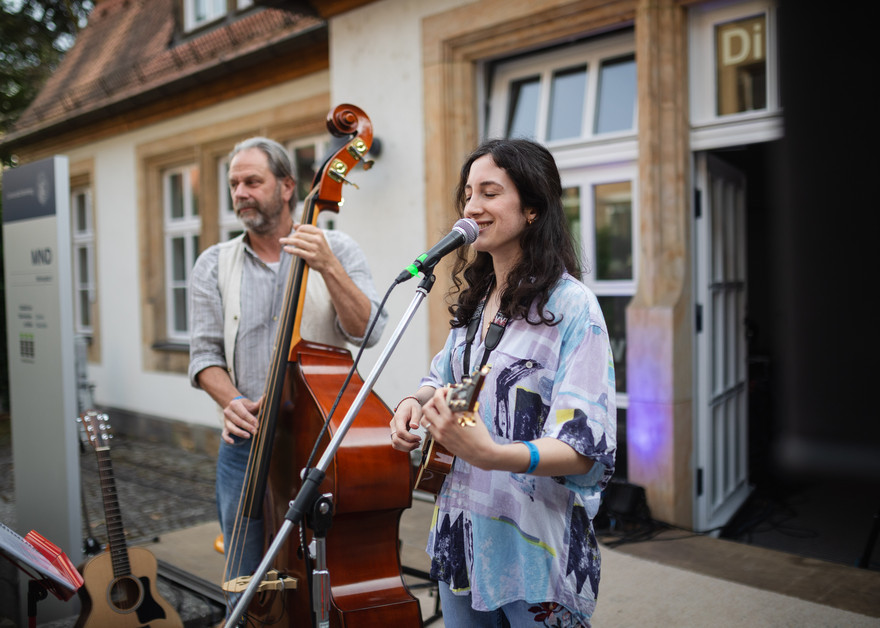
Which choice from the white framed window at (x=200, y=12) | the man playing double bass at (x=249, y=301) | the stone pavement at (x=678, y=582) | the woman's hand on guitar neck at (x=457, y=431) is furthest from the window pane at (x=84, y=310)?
the woman's hand on guitar neck at (x=457, y=431)

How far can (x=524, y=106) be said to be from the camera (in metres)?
5.08

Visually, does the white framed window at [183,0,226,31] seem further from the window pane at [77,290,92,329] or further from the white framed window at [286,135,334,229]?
the window pane at [77,290,92,329]

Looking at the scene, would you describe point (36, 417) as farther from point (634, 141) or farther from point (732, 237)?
point (732, 237)

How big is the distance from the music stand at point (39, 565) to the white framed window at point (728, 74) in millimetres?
3639

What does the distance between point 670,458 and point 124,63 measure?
8437 millimetres

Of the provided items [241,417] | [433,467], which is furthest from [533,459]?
[241,417]

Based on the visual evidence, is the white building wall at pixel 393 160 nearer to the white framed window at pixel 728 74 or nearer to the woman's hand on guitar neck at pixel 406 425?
the white framed window at pixel 728 74

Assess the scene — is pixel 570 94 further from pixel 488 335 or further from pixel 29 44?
pixel 29 44

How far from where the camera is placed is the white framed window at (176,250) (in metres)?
8.57

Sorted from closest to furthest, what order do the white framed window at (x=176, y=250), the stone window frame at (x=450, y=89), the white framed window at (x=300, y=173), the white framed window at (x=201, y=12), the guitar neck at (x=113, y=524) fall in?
the guitar neck at (x=113, y=524)
the stone window frame at (x=450, y=89)
the white framed window at (x=300, y=173)
the white framed window at (x=201, y=12)
the white framed window at (x=176, y=250)

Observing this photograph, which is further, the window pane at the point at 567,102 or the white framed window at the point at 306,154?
the white framed window at the point at 306,154

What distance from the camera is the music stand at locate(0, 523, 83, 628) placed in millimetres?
1755

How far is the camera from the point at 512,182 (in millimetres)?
1681

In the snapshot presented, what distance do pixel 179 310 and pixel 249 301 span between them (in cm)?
664
